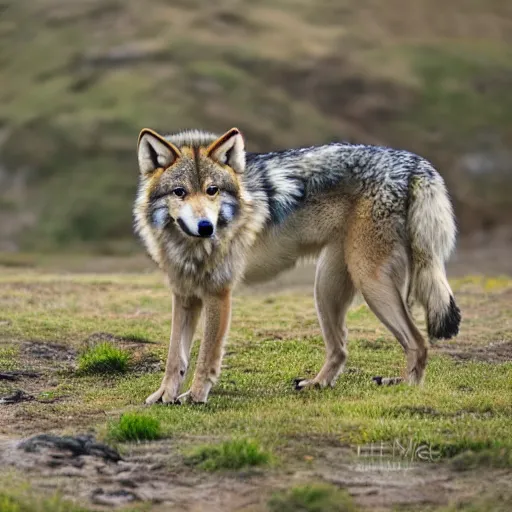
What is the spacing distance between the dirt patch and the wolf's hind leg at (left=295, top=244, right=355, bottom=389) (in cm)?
195

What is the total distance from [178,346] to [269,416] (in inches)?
55.1

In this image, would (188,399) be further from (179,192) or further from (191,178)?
(191,178)

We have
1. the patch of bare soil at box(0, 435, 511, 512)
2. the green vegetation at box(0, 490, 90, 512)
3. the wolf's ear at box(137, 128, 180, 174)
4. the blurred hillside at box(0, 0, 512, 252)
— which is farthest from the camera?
the blurred hillside at box(0, 0, 512, 252)

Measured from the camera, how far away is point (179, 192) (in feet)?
28.4

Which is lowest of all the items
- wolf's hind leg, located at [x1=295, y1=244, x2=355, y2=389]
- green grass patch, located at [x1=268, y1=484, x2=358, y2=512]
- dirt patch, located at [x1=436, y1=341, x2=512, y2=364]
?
dirt patch, located at [x1=436, y1=341, x2=512, y2=364]

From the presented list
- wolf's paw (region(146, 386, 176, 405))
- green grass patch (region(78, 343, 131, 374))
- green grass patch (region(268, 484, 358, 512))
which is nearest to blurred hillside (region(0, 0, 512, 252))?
green grass patch (region(78, 343, 131, 374))

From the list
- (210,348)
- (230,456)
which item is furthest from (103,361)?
(230,456)

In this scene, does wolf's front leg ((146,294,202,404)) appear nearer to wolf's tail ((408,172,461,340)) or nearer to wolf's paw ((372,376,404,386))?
wolf's paw ((372,376,404,386))

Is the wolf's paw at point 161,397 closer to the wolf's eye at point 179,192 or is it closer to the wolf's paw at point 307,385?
the wolf's paw at point 307,385

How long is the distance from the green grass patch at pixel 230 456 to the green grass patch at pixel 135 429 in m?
0.65

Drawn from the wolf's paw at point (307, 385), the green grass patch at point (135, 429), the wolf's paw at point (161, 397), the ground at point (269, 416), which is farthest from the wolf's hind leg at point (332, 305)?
the green grass patch at point (135, 429)

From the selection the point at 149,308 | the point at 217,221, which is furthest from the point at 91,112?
the point at 217,221

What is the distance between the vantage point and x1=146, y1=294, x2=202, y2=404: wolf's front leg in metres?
8.70

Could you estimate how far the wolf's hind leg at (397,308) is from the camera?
8984 millimetres
